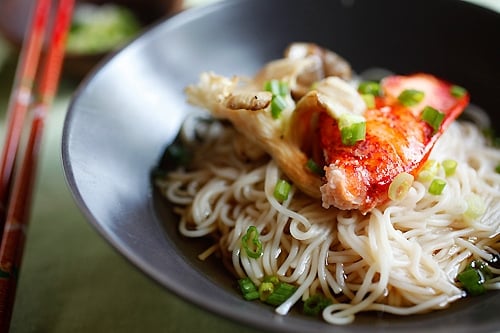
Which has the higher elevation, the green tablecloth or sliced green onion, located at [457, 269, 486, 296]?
sliced green onion, located at [457, 269, 486, 296]

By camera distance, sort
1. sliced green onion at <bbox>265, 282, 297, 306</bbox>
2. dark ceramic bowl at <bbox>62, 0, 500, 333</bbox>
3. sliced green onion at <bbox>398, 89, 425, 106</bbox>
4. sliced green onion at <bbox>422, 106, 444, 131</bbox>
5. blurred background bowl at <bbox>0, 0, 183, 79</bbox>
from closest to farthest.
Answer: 1. dark ceramic bowl at <bbox>62, 0, 500, 333</bbox>
2. sliced green onion at <bbox>265, 282, 297, 306</bbox>
3. sliced green onion at <bbox>422, 106, 444, 131</bbox>
4. sliced green onion at <bbox>398, 89, 425, 106</bbox>
5. blurred background bowl at <bbox>0, 0, 183, 79</bbox>

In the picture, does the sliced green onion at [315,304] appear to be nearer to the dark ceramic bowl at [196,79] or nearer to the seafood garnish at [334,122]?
the dark ceramic bowl at [196,79]

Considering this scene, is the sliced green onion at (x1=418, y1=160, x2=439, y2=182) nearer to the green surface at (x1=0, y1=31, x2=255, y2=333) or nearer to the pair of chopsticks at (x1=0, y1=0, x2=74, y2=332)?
the green surface at (x1=0, y1=31, x2=255, y2=333)

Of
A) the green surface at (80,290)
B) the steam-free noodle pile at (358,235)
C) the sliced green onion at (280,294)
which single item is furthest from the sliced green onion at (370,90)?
the green surface at (80,290)

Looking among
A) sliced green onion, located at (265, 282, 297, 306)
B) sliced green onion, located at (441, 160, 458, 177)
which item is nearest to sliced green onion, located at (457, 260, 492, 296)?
sliced green onion, located at (441, 160, 458, 177)

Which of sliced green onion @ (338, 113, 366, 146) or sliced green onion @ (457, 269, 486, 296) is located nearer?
sliced green onion @ (457, 269, 486, 296)

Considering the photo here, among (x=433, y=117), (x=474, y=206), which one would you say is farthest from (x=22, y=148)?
(x=474, y=206)

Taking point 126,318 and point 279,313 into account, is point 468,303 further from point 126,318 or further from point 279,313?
point 126,318
